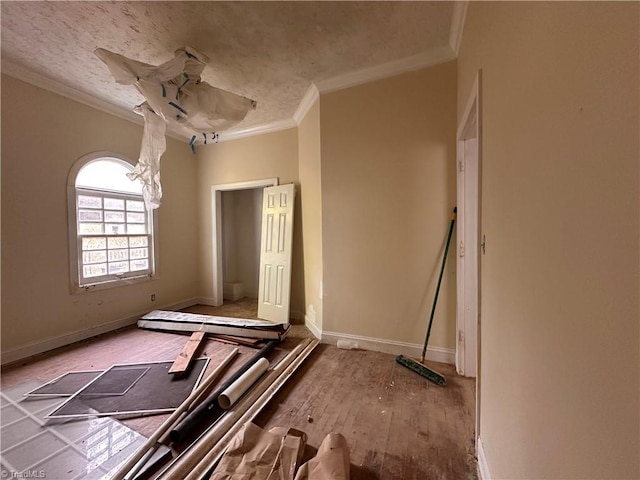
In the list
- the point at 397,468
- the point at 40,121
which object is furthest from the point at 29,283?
the point at 397,468

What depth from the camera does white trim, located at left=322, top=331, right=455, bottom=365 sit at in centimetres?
227

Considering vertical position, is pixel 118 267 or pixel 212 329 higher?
pixel 118 267

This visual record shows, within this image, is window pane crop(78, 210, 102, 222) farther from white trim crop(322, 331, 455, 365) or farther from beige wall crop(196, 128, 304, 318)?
white trim crop(322, 331, 455, 365)

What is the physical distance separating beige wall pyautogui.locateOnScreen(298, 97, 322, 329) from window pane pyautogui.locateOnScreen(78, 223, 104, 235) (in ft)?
8.39

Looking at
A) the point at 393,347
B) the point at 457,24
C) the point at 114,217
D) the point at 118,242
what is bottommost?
the point at 393,347

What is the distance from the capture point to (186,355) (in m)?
2.43

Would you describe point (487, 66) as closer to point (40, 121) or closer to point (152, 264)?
point (40, 121)

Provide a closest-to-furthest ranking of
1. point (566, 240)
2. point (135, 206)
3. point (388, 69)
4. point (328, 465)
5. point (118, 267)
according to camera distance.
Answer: point (566, 240) < point (328, 465) < point (388, 69) < point (118, 267) < point (135, 206)

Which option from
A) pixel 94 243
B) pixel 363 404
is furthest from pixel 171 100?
pixel 363 404

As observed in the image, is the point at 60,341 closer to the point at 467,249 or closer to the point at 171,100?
the point at 171,100

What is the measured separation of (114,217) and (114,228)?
145mm

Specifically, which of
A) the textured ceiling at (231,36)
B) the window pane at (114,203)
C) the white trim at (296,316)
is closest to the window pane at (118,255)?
the window pane at (114,203)

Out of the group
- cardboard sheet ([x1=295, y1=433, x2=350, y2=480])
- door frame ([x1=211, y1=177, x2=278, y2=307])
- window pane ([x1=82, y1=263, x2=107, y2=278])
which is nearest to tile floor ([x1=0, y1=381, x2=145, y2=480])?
cardboard sheet ([x1=295, y1=433, x2=350, y2=480])

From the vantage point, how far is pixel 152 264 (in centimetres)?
369
